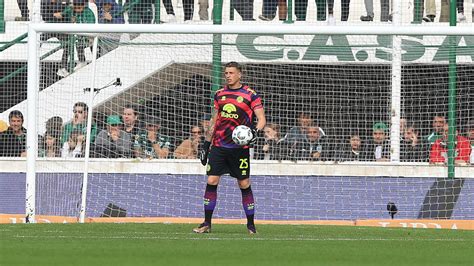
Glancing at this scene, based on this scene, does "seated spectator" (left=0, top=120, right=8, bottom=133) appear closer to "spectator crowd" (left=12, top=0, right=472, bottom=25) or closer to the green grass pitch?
"spectator crowd" (left=12, top=0, right=472, bottom=25)

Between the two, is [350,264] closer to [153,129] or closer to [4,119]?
[153,129]

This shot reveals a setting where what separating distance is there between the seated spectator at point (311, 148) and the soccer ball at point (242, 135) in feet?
16.2

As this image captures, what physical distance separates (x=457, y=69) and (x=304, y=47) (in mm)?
2482

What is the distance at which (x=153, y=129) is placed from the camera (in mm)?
19766

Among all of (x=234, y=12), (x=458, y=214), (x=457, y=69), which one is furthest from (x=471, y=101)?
(x=234, y=12)

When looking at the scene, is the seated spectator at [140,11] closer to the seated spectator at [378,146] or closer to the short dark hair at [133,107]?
the short dark hair at [133,107]

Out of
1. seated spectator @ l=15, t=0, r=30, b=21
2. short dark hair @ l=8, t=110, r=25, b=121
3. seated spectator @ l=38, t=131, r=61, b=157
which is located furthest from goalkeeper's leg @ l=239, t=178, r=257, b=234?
seated spectator @ l=15, t=0, r=30, b=21

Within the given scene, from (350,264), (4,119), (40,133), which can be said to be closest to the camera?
(350,264)

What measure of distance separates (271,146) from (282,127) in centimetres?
37

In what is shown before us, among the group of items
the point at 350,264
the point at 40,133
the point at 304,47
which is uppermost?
the point at 304,47

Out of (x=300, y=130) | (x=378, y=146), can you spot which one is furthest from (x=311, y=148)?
(x=378, y=146)

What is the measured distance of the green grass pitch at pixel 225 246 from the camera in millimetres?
11219

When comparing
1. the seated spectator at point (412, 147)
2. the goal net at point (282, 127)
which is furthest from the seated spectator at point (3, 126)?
the seated spectator at point (412, 147)

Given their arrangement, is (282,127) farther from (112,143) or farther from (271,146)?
(112,143)
